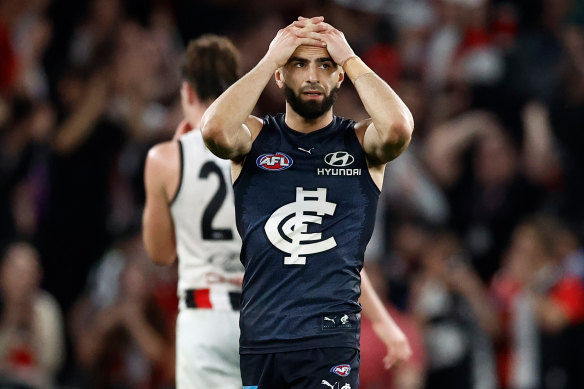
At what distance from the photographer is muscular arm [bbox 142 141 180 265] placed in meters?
5.99

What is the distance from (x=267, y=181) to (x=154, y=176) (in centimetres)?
119

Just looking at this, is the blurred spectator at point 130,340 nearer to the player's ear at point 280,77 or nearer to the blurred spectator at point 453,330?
the blurred spectator at point 453,330

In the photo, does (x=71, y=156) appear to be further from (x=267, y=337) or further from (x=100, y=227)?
(x=267, y=337)

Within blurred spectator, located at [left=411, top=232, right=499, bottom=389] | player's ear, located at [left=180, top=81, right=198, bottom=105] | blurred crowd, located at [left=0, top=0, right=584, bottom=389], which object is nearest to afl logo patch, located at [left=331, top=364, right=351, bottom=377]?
player's ear, located at [left=180, top=81, right=198, bottom=105]

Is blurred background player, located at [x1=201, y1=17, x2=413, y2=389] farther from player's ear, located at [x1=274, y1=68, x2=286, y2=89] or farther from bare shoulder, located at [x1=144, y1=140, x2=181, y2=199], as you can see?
bare shoulder, located at [x1=144, y1=140, x2=181, y2=199]

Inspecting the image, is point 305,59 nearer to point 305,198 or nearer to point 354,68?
point 354,68

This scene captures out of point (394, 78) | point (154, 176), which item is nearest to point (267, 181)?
point (154, 176)

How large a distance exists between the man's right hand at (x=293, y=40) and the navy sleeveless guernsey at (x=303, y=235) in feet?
1.24

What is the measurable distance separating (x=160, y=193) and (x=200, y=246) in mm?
373

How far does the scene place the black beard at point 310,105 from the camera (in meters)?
4.99

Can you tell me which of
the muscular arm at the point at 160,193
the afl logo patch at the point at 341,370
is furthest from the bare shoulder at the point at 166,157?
the afl logo patch at the point at 341,370

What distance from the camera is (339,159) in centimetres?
501

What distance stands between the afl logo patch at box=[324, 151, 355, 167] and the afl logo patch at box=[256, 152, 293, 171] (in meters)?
0.18

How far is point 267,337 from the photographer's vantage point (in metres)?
4.87
